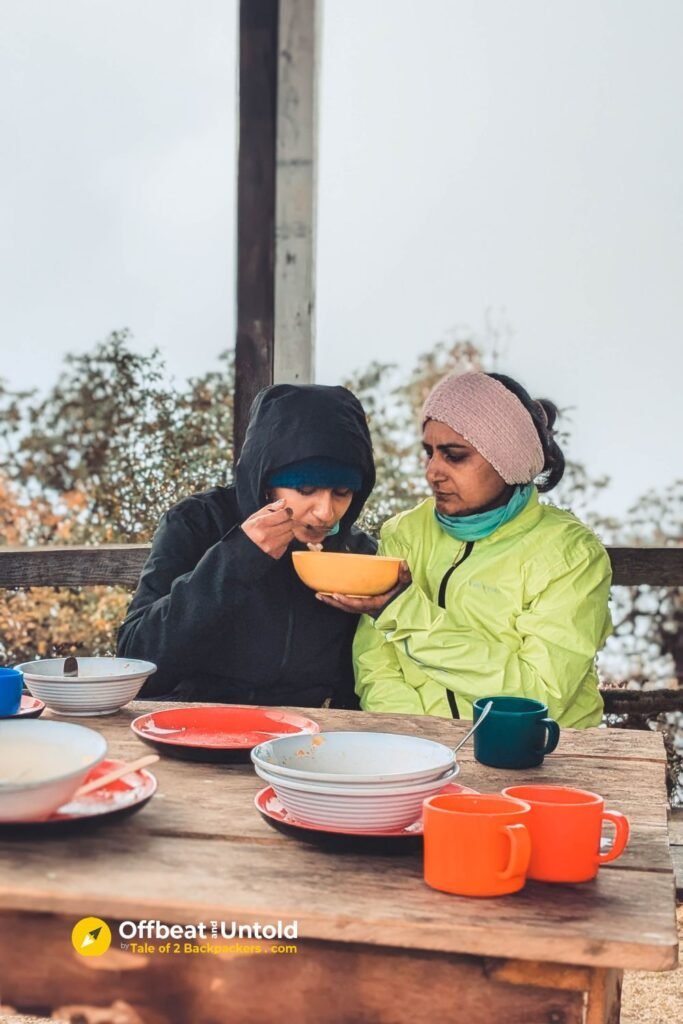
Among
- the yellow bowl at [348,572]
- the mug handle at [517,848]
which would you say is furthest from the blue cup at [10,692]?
the mug handle at [517,848]

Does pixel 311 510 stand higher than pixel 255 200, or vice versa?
pixel 255 200

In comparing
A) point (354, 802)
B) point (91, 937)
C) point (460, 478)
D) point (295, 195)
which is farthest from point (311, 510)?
point (91, 937)

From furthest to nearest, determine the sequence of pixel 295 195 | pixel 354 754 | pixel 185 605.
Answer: pixel 295 195, pixel 185 605, pixel 354 754

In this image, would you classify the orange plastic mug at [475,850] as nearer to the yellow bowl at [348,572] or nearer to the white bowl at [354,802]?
the white bowl at [354,802]

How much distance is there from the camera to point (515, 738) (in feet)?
4.91

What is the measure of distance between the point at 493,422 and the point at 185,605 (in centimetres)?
85

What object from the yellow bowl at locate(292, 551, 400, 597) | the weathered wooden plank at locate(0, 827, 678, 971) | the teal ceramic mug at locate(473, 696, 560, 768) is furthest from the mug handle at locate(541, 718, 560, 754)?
the yellow bowl at locate(292, 551, 400, 597)

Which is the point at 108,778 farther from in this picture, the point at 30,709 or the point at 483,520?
the point at 483,520

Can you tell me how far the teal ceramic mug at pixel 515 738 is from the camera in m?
1.50

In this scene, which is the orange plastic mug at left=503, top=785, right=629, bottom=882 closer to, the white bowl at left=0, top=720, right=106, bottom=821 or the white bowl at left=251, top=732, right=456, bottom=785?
the white bowl at left=251, top=732, right=456, bottom=785

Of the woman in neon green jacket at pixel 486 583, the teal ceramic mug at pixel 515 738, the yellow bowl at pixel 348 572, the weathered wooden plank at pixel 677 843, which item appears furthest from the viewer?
the weathered wooden plank at pixel 677 843

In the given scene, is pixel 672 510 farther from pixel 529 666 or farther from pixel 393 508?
pixel 529 666

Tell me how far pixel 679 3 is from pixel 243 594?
280 centimetres

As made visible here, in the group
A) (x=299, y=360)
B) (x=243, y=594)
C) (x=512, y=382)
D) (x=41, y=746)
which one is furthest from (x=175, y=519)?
(x=41, y=746)
